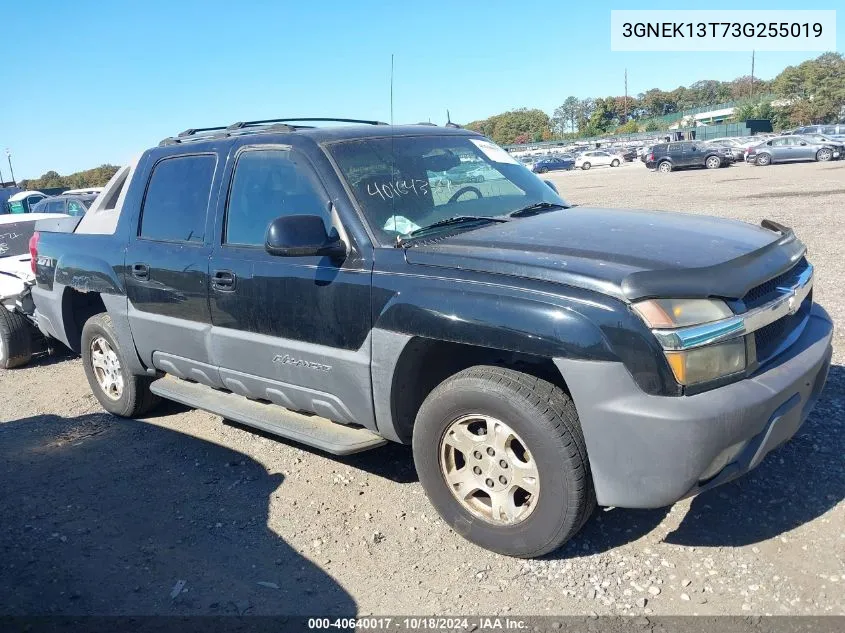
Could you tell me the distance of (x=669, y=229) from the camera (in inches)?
140

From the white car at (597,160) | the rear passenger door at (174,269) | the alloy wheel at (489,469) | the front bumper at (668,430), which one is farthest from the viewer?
the white car at (597,160)

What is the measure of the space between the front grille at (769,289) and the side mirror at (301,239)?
1842 millimetres

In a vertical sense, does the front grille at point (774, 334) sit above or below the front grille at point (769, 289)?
below

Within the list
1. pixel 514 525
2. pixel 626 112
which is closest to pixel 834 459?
pixel 514 525

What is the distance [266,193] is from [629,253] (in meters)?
2.08

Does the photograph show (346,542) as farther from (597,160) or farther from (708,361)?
(597,160)

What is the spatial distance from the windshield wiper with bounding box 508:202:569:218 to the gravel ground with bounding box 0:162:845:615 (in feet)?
5.26

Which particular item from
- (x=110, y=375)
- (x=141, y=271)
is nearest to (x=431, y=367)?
(x=141, y=271)

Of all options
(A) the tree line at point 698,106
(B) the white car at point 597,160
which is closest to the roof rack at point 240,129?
(A) the tree line at point 698,106

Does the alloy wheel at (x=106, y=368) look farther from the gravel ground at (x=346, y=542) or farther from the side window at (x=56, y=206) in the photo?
the side window at (x=56, y=206)

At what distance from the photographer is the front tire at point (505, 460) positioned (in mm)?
2979

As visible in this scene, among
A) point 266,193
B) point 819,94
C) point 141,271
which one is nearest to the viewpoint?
point 266,193

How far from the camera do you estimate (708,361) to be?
2.78 meters

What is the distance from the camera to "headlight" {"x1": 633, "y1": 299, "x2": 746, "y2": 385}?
273 cm
